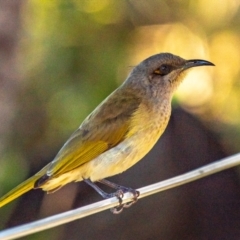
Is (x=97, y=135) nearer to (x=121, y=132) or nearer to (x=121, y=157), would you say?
(x=121, y=132)

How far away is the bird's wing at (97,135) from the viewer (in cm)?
421

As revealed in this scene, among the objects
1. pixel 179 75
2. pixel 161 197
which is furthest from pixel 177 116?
pixel 179 75

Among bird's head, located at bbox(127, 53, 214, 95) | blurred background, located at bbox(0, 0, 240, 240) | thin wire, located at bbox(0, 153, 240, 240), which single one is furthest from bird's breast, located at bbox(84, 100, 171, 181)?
blurred background, located at bbox(0, 0, 240, 240)

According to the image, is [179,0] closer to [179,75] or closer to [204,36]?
[204,36]

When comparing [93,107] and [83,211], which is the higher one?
[93,107]

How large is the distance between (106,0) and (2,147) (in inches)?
79.9

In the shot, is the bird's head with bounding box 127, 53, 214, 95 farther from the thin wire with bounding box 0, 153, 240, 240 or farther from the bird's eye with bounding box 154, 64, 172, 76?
the thin wire with bounding box 0, 153, 240, 240

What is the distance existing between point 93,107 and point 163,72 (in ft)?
7.44

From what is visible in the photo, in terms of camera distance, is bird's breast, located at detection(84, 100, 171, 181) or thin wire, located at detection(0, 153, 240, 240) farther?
bird's breast, located at detection(84, 100, 171, 181)

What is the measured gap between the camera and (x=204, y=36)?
795 cm

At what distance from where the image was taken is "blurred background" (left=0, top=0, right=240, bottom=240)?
6.69 metres

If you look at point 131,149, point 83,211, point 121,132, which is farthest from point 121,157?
point 83,211

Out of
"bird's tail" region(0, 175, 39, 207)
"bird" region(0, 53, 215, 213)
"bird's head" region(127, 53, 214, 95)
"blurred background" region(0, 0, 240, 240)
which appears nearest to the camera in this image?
"bird's tail" region(0, 175, 39, 207)

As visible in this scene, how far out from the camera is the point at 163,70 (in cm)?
466
